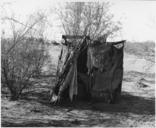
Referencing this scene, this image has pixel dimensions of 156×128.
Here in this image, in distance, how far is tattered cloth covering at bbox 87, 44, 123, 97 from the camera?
31.1 feet

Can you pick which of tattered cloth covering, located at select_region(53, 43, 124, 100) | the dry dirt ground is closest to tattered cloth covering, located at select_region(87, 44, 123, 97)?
tattered cloth covering, located at select_region(53, 43, 124, 100)

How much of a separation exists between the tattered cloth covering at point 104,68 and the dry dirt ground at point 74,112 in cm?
56

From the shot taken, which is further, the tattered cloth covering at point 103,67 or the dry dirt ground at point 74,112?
the tattered cloth covering at point 103,67

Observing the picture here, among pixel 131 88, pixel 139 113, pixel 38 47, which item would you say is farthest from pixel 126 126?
pixel 131 88

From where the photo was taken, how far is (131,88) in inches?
504

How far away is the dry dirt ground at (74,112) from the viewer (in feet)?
23.4

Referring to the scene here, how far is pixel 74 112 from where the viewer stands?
321 inches

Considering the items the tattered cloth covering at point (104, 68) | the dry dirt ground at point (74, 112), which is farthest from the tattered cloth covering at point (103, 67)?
the dry dirt ground at point (74, 112)

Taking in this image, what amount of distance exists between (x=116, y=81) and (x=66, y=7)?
6.82 m

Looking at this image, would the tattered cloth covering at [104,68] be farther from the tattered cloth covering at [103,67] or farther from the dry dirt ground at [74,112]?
the dry dirt ground at [74,112]

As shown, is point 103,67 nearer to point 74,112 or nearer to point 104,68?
point 104,68

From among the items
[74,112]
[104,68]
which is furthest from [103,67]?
[74,112]

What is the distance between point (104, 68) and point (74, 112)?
218 cm

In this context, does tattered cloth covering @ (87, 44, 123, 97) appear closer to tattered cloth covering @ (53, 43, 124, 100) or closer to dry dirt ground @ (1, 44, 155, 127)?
tattered cloth covering @ (53, 43, 124, 100)
